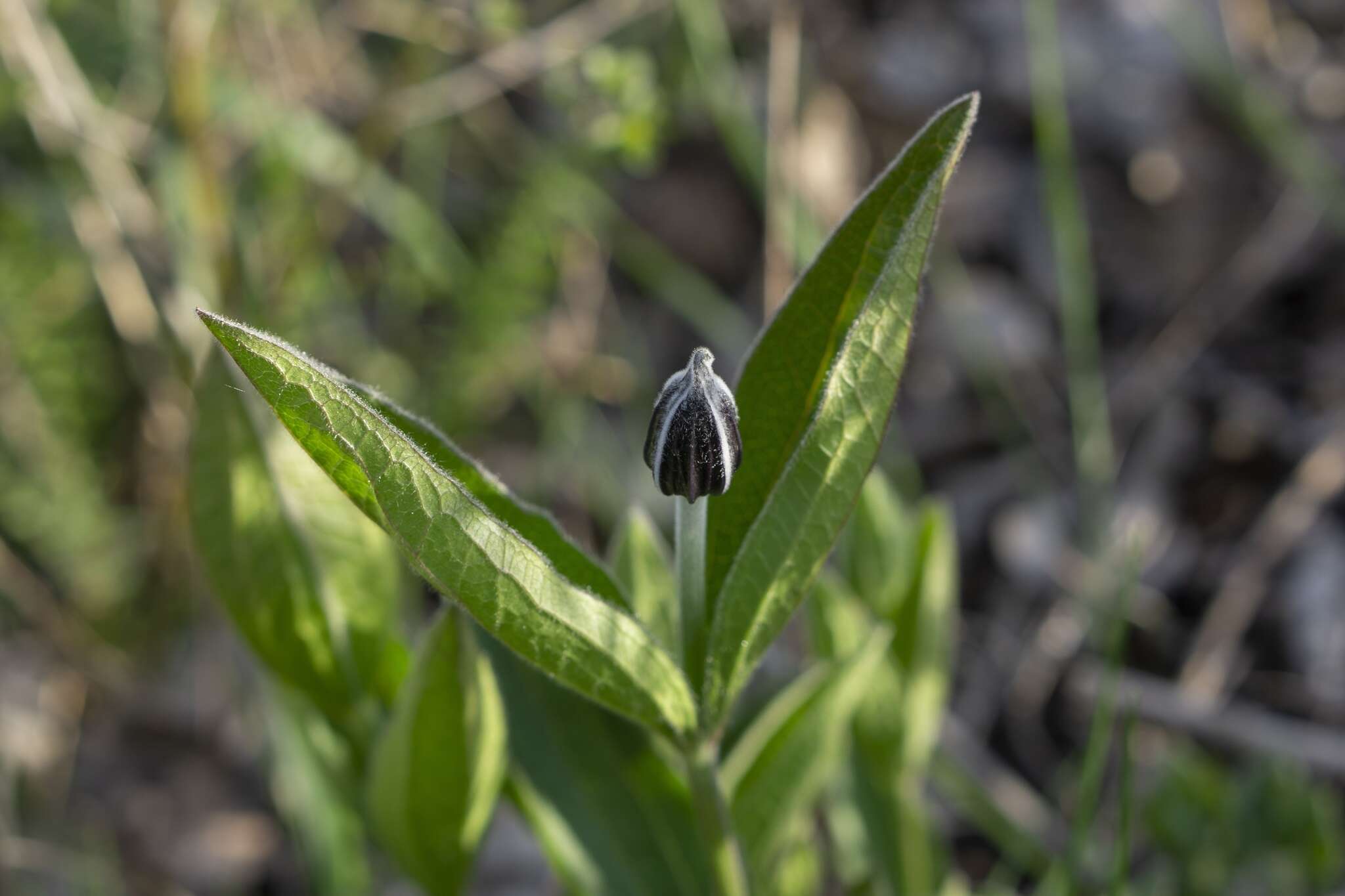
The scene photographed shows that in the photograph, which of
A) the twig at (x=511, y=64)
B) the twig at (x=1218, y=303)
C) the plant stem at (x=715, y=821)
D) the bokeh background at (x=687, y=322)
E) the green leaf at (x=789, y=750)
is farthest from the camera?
the twig at (x=1218, y=303)

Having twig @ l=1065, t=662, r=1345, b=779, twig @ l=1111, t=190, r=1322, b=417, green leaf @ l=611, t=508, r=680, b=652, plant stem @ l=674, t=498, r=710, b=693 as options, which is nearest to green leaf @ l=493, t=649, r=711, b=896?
green leaf @ l=611, t=508, r=680, b=652

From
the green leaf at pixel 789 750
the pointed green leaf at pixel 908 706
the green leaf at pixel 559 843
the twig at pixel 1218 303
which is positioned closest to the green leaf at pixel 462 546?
the green leaf at pixel 789 750

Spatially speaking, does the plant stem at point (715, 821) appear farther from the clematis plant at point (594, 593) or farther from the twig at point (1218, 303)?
the twig at point (1218, 303)

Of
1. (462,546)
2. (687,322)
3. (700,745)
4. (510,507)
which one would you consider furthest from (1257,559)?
(462,546)

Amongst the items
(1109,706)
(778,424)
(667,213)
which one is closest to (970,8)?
(667,213)

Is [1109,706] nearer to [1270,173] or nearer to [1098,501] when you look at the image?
[1098,501]

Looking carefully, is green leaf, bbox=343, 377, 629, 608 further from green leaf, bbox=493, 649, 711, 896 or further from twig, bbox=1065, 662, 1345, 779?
twig, bbox=1065, 662, 1345, 779
